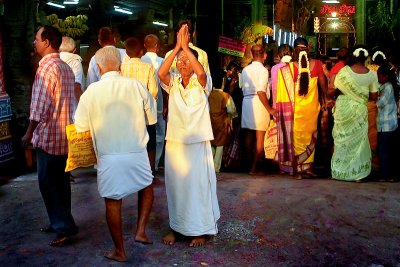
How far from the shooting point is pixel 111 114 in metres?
4.65

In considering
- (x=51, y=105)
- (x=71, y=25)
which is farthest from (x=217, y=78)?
(x=51, y=105)

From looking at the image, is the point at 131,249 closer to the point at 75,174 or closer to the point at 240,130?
the point at 75,174

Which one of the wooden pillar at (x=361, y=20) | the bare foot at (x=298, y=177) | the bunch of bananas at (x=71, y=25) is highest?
the wooden pillar at (x=361, y=20)

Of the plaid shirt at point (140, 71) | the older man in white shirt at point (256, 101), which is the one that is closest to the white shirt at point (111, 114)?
the plaid shirt at point (140, 71)

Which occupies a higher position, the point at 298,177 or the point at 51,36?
the point at 51,36

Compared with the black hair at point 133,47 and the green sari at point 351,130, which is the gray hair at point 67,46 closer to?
the black hair at point 133,47

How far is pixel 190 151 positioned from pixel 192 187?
342mm

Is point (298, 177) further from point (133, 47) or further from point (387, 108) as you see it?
point (133, 47)

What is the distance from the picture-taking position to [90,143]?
4766 mm

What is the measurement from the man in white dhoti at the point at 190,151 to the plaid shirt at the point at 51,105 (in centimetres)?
102

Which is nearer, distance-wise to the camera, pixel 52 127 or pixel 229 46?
pixel 52 127

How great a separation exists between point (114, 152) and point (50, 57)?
52.4 inches

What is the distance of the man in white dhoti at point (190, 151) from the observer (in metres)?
5.14

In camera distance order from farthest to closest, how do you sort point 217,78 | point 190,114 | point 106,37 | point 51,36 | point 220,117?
point 217,78 < point 220,117 < point 106,37 < point 51,36 < point 190,114
